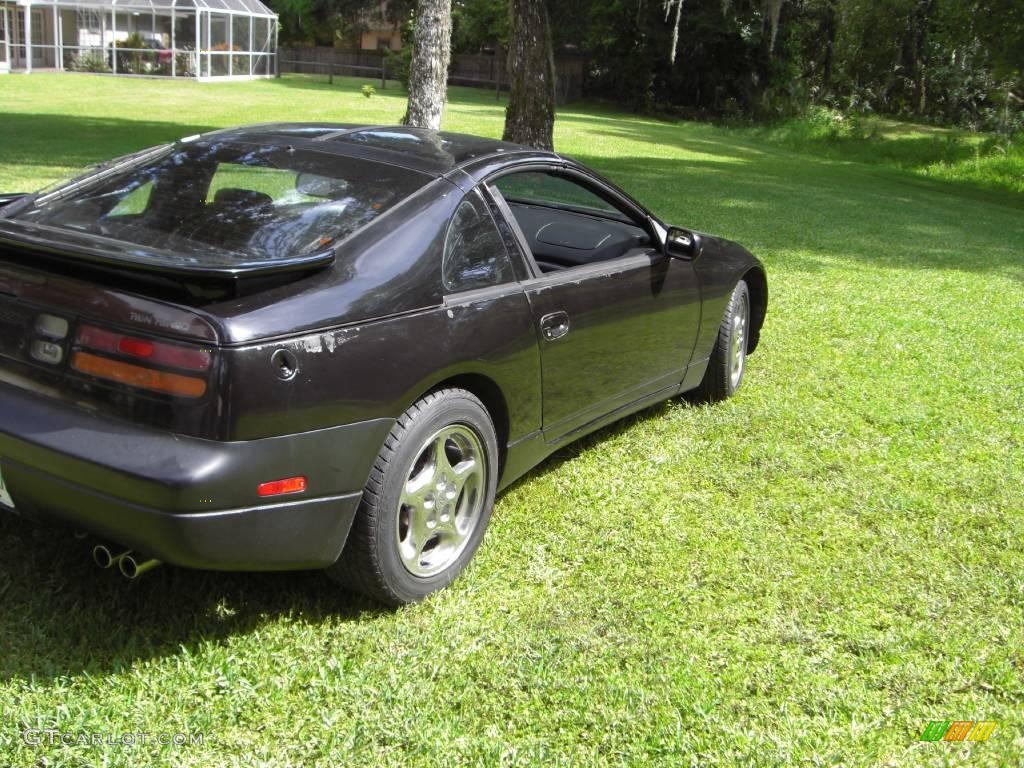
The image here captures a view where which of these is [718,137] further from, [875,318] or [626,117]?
[875,318]

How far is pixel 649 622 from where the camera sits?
3400 millimetres

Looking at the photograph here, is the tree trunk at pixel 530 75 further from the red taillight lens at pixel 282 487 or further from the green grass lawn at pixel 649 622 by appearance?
the red taillight lens at pixel 282 487

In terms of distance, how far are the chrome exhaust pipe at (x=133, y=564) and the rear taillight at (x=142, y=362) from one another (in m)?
0.53

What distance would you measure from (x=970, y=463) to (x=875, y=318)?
3082 millimetres

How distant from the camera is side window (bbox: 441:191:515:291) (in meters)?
3.41

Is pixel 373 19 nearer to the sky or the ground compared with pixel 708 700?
nearer to the sky

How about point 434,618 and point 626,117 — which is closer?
point 434,618

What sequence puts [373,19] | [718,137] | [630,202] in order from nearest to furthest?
[630,202], [718,137], [373,19]

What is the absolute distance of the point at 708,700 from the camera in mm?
2998

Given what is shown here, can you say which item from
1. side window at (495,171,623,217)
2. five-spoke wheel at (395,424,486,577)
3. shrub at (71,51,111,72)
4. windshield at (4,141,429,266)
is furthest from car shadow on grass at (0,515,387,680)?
shrub at (71,51,111,72)

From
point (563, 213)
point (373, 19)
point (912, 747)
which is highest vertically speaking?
point (373, 19)

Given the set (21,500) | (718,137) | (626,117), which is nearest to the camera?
(21,500)

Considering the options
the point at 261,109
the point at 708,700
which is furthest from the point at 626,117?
the point at 708,700

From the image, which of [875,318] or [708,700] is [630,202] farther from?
[875,318]
